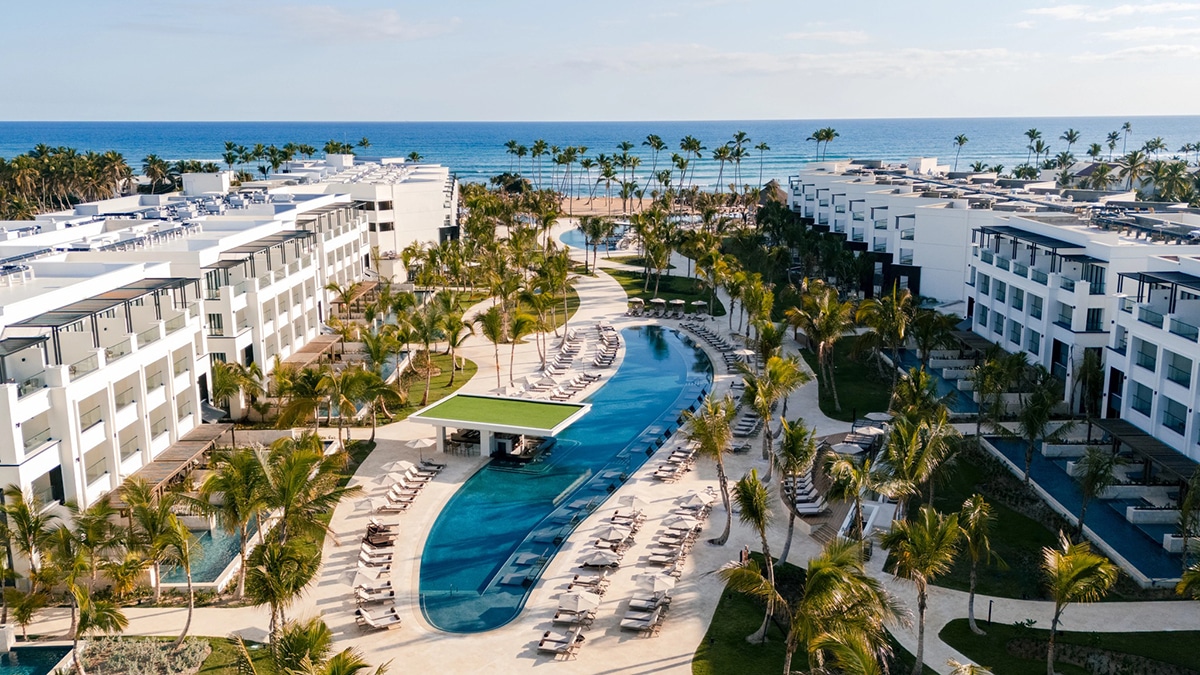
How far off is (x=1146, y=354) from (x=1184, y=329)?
3.07m

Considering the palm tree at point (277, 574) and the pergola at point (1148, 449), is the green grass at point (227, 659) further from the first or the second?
the pergola at point (1148, 449)

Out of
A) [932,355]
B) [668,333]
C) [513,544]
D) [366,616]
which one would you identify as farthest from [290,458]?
[668,333]

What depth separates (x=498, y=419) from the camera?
40625 millimetres

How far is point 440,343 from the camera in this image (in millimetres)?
59469

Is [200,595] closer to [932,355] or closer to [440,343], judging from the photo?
[440,343]

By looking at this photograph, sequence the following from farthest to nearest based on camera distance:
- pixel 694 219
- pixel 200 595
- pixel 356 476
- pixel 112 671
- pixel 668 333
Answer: pixel 694 219
pixel 668 333
pixel 356 476
pixel 200 595
pixel 112 671

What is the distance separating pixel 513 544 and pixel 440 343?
2865 centimetres

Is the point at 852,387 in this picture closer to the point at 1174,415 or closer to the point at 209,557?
the point at 1174,415

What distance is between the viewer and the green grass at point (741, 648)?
2422 centimetres

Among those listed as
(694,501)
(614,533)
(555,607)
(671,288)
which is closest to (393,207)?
(671,288)

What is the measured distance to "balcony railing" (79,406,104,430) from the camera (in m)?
30.9

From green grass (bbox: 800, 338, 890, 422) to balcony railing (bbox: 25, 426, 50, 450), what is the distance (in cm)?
3163

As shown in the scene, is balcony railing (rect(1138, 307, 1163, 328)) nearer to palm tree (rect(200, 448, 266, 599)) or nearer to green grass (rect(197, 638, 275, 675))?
palm tree (rect(200, 448, 266, 599))

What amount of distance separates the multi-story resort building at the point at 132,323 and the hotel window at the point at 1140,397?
3631cm
